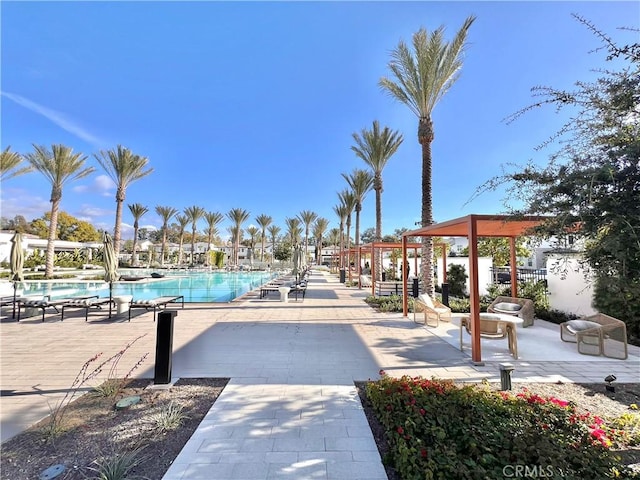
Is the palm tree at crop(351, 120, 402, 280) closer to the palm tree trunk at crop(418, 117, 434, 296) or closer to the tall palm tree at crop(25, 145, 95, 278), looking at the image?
the palm tree trunk at crop(418, 117, 434, 296)

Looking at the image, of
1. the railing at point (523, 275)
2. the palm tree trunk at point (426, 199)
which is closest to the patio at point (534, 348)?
the palm tree trunk at point (426, 199)

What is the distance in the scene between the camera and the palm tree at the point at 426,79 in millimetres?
10109

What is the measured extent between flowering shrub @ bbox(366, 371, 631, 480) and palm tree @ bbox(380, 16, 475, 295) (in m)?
7.74

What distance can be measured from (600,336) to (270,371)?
623cm

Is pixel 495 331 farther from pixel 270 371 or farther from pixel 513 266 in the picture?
pixel 270 371

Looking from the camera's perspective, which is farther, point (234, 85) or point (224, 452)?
point (234, 85)

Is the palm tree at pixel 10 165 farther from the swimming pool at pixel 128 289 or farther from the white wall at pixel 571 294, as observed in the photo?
the white wall at pixel 571 294

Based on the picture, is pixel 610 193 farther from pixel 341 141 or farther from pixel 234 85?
pixel 341 141

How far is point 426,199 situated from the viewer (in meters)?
10.8

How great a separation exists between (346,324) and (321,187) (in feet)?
91.9

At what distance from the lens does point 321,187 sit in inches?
1367

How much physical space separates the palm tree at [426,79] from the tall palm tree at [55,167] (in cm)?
2297

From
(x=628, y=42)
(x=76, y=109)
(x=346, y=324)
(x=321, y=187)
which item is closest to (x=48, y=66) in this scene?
(x=76, y=109)

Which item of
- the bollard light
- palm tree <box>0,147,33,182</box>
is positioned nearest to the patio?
the bollard light
